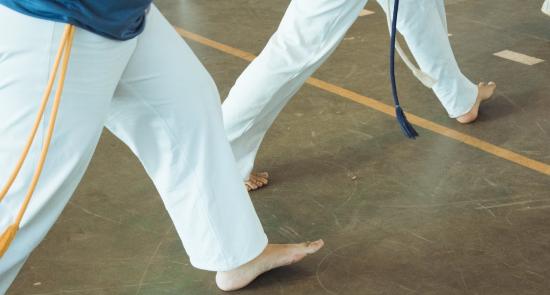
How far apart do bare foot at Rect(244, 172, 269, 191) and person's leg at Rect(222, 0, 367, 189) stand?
0.81 ft

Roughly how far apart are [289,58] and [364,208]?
620 mm

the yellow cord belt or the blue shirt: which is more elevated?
the blue shirt

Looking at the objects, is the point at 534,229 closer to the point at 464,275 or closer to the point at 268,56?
the point at 464,275

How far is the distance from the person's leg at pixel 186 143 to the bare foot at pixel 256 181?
794 millimetres

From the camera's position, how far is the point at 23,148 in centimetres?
188

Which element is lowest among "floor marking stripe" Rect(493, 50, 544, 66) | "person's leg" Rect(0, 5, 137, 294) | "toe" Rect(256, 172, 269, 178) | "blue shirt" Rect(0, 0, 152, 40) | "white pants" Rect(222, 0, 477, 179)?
"floor marking stripe" Rect(493, 50, 544, 66)

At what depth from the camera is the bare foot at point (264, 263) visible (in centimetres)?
263

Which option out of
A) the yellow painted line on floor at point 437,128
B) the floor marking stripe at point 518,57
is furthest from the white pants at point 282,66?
the floor marking stripe at point 518,57

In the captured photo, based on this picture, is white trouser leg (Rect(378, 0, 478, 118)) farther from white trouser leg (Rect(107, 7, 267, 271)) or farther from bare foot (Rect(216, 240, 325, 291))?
white trouser leg (Rect(107, 7, 267, 271))

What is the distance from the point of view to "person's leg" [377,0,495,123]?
3.47 meters

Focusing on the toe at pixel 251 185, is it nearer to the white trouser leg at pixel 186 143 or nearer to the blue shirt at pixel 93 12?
the white trouser leg at pixel 186 143

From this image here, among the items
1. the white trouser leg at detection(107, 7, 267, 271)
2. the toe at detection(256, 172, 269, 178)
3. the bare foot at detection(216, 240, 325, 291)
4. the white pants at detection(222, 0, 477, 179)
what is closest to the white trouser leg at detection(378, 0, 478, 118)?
the white pants at detection(222, 0, 477, 179)

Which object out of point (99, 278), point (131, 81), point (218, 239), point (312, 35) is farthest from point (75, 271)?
point (312, 35)

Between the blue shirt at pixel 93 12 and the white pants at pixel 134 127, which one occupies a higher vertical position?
the blue shirt at pixel 93 12
